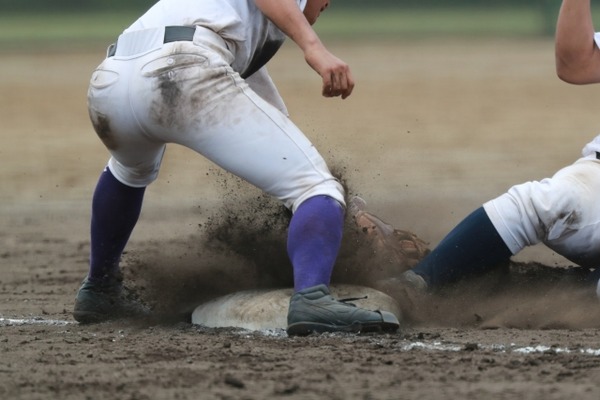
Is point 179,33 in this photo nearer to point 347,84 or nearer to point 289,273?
point 347,84

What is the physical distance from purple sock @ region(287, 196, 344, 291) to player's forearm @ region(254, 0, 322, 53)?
0.50 metres

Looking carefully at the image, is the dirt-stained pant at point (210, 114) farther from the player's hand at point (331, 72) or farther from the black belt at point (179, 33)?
the player's hand at point (331, 72)

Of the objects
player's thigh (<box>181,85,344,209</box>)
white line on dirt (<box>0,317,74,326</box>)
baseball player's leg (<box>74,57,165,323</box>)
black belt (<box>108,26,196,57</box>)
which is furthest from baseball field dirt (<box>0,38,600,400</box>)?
black belt (<box>108,26,196,57</box>)

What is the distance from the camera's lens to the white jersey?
3893 mm

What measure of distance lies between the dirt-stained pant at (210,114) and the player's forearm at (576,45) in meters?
1.01

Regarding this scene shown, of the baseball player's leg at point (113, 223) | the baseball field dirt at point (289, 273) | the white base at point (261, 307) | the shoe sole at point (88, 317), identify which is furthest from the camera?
the shoe sole at point (88, 317)

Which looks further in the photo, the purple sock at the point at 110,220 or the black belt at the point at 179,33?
the purple sock at the point at 110,220

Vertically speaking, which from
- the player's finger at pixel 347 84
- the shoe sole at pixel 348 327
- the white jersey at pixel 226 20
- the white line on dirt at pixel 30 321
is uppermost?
the white jersey at pixel 226 20

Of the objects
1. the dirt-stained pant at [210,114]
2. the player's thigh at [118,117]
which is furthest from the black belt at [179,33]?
the player's thigh at [118,117]

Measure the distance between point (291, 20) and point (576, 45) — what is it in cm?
108

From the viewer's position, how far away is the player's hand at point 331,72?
371 cm

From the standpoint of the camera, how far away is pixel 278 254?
4410 millimetres

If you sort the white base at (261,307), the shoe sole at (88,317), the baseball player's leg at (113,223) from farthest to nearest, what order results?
1. the shoe sole at (88,317)
2. the baseball player's leg at (113,223)
3. the white base at (261,307)

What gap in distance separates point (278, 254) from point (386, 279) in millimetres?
406
